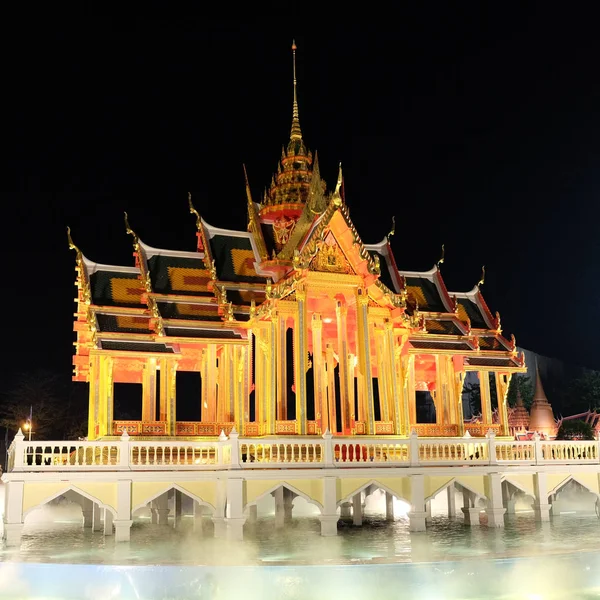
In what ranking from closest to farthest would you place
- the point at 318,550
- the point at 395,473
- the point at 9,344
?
the point at 318,550 → the point at 395,473 → the point at 9,344

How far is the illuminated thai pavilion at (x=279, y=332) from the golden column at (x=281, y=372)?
27mm

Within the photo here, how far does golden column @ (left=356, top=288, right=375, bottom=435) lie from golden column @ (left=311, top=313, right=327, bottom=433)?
1083 millimetres

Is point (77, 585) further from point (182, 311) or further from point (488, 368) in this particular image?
point (488, 368)

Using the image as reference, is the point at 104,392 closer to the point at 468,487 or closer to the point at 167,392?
the point at 167,392

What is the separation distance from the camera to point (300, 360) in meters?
16.0

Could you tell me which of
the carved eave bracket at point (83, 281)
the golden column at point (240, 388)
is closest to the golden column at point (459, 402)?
the golden column at point (240, 388)

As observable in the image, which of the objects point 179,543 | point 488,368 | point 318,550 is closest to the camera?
point 318,550

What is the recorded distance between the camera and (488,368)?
20.7 m

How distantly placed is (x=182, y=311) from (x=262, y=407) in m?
3.06

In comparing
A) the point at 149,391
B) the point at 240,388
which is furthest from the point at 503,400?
the point at 149,391

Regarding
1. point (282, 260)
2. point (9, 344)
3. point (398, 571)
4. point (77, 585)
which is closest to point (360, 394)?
point (282, 260)

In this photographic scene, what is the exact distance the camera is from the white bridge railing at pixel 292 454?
508 inches

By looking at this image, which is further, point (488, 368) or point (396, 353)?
point (488, 368)

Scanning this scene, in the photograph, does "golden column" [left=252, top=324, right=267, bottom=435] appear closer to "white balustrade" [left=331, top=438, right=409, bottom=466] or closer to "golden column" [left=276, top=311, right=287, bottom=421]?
"golden column" [left=276, top=311, right=287, bottom=421]
